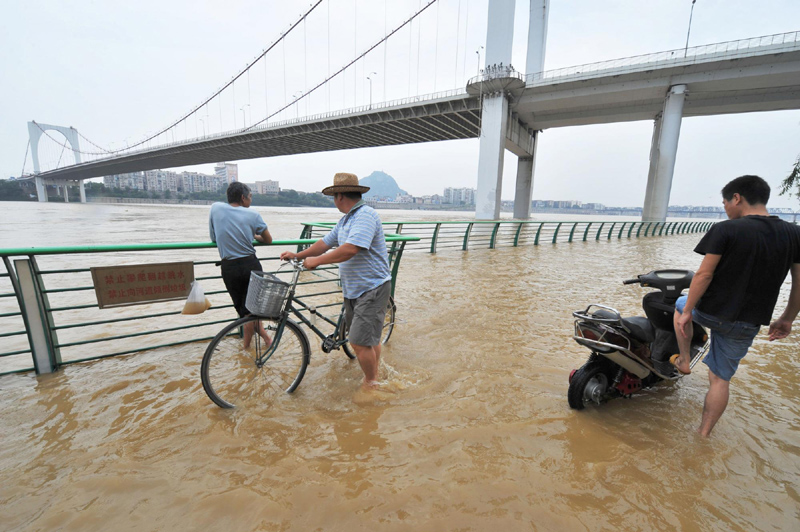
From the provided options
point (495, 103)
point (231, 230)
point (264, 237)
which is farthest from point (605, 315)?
point (495, 103)

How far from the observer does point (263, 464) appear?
6.52 feet

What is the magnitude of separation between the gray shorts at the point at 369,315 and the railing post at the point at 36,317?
2.53 metres

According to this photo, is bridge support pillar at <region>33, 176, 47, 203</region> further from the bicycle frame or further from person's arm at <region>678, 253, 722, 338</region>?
person's arm at <region>678, 253, 722, 338</region>

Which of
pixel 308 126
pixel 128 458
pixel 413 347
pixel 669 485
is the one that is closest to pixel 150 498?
pixel 128 458

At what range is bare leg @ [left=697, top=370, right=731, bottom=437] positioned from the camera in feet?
7.09

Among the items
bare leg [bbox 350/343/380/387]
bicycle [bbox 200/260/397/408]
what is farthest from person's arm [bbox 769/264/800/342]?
bicycle [bbox 200/260/397/408]

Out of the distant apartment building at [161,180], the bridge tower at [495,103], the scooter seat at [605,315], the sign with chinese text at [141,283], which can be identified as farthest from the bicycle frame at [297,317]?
the distant apartment building at [161,180]

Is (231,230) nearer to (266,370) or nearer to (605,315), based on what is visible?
(266,370)

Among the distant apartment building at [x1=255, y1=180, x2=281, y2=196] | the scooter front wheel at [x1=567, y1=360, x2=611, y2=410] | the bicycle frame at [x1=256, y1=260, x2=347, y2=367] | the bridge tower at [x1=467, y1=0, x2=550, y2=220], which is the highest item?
the bridge tower at [x1=467, y1=0, x2=550, y2=220]

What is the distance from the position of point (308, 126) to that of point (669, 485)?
149 feet

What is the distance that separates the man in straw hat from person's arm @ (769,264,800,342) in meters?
2.36

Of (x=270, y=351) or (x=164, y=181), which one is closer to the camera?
(x=270, y=351)

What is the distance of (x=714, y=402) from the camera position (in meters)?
2.20

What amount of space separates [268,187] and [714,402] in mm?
73747
